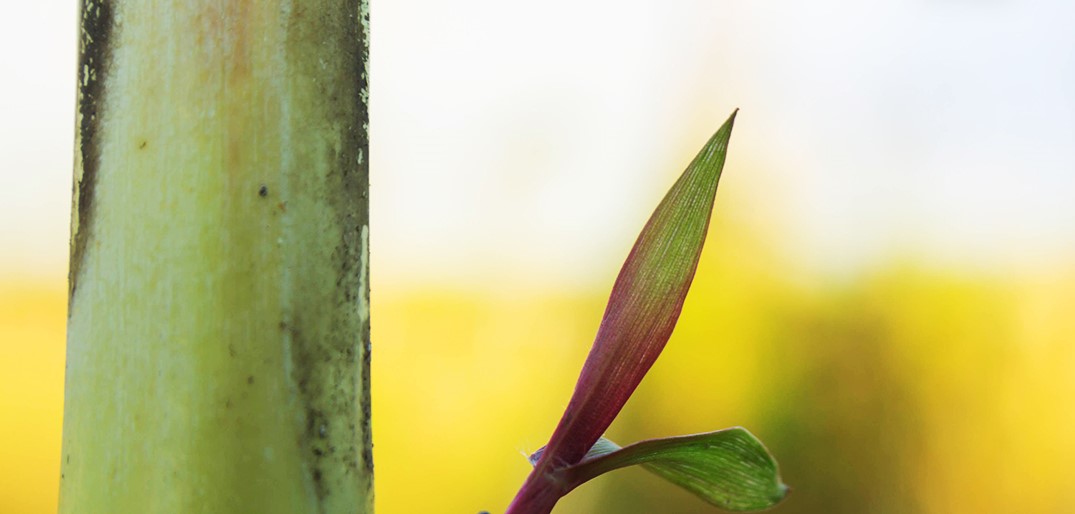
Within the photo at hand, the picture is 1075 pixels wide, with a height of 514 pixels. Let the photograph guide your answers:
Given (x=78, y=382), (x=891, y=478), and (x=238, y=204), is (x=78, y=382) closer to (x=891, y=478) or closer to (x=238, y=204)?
(x=238, y=204)

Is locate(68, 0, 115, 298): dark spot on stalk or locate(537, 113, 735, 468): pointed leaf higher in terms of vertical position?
locate(68, 0, 115, 298): dark spot on stalk

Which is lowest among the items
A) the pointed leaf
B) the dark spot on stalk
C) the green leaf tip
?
the green leaf tip

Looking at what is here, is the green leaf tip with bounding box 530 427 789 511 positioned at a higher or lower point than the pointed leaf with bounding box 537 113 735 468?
lower
